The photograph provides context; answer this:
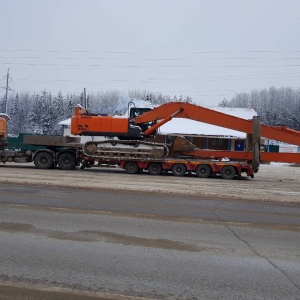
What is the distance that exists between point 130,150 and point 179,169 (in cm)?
295

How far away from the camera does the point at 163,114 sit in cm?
2219

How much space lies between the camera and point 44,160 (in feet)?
78.9

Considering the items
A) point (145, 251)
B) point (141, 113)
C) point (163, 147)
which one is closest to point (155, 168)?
point (163, 147)

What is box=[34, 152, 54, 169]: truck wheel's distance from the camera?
23984 mm

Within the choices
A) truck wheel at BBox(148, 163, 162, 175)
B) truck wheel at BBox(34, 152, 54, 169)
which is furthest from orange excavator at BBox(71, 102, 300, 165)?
truck wheel at BBox(34, 152, 54, 169)

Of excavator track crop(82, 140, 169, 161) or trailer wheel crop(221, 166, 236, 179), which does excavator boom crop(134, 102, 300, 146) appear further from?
trailer wheel crop(221, 166, 236, 179)

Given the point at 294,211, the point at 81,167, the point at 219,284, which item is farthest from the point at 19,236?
the point at 81,167

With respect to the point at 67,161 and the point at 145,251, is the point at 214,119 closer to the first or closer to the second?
the point at 67,161

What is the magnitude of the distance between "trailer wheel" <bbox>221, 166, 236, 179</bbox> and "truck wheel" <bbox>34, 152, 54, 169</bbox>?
10184mm

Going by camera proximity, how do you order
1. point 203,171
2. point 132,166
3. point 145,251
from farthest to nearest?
1. point 132,166
2. point 203,171
3. point 145,251

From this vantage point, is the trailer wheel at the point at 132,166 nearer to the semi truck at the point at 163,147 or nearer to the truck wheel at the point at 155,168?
the semi truck at the point at 163,147

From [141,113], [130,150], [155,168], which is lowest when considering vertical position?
[155,168]

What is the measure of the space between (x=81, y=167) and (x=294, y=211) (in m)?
15.5

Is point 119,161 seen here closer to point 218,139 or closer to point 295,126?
point 218,139
